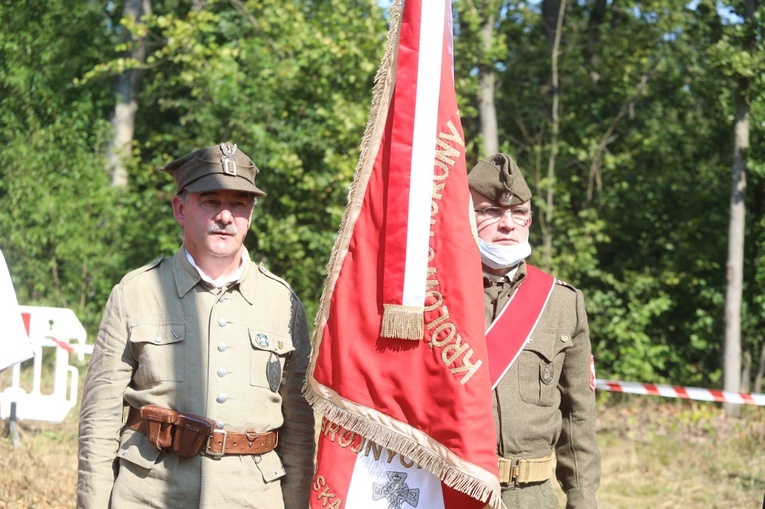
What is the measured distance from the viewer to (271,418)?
341 centimetres

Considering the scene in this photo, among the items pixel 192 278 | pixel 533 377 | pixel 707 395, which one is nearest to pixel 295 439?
pixel 192 278

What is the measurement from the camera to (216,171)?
11.1 ft

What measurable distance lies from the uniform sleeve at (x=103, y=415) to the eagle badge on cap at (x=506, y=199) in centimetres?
146

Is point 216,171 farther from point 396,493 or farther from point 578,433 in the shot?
point 578,433

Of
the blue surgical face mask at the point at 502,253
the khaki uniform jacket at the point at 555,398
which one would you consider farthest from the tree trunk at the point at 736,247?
the blue surgical face mask at the point at 502,253

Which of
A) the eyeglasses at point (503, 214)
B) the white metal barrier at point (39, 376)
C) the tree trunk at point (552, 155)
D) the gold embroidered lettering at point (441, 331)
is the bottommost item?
the white metal barrier at point (39, 376)

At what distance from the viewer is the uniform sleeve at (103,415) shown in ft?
10.6

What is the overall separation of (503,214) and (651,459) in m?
5.37

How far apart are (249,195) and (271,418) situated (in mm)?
795

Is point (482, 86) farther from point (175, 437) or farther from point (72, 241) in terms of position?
point (175, 437)

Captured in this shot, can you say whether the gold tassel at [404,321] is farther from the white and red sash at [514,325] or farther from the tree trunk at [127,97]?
the tree trunk at [127,97]

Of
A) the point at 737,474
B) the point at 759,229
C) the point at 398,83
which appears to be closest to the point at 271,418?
the point at 398,83

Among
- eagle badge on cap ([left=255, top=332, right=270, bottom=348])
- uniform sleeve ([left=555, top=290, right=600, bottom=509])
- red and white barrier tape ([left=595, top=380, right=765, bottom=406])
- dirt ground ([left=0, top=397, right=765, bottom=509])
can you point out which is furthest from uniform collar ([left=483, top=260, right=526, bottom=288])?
red and white barrier tape ([left=595, top=380, right=765, bottom=406])

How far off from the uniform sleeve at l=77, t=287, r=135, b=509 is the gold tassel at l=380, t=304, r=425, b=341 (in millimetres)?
910
